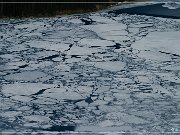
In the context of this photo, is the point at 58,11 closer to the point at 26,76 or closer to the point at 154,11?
the point at 154,11

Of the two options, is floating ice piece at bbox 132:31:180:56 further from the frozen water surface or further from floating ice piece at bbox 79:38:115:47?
floating ice piece at bbox 79:38:115:47

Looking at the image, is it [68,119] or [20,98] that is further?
[20,98]

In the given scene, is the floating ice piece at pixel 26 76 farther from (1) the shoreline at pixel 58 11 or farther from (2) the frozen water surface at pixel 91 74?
(1) the shoreline at pixel 58 11

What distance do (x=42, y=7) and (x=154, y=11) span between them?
6.02ft

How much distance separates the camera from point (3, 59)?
4523 millimetres

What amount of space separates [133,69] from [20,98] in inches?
51.8

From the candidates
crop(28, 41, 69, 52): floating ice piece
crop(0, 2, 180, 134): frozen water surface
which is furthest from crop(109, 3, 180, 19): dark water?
crop(28, 41, 69, 52): floating ice piece

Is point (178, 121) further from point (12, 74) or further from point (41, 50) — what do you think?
point (41, 50)

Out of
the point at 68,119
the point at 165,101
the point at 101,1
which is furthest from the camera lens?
the point at 101,1

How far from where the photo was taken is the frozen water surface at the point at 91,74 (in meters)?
3.23

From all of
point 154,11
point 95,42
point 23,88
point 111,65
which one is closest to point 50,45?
point 95,42

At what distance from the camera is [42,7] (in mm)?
6574

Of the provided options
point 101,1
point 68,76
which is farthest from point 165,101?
point 101,1

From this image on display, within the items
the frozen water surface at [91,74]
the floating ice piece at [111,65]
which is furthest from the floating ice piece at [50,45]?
the floating ice piece at [111,65]
